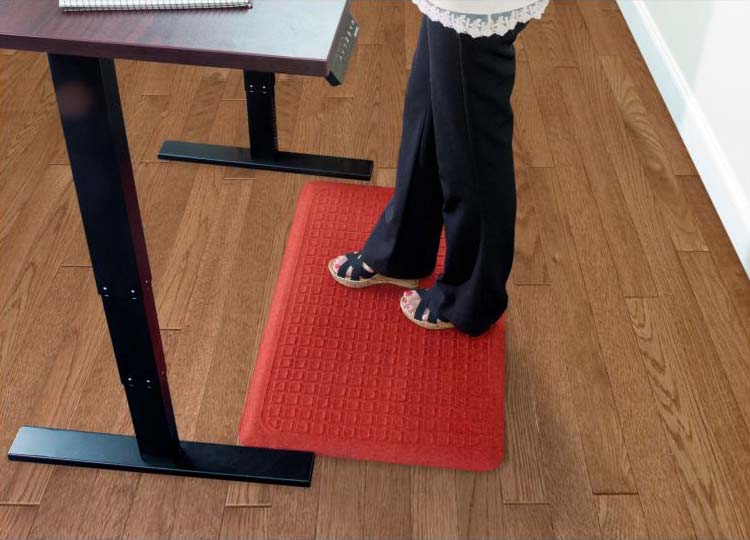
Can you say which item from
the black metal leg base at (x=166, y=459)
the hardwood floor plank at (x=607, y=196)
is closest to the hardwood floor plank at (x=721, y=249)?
the hardwood floor plank at (x=607, y=196)

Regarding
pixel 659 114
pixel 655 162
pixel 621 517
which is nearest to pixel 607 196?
pixel 655 162

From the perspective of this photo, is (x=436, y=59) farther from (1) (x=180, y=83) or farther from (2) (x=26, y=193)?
(1) (x=180, y=83)

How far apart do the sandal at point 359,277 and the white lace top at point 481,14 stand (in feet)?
2.25

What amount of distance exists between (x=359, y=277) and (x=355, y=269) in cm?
2

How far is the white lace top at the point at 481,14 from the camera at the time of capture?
1.25m

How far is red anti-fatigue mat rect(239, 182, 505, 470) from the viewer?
5.16 ft

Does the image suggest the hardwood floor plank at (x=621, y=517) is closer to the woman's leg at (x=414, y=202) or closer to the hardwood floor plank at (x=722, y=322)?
the hardwood floor plank at (x=722, y=322)

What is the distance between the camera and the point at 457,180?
1479 millimetres

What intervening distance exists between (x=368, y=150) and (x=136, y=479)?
45.1 inches

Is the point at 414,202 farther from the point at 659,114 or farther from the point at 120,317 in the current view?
the point at 659,114

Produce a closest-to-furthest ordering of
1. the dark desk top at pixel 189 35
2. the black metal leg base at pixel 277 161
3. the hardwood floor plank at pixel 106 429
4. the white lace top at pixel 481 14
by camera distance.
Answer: the dark desk top at pixel 189 35 < the white lace top at pixel 481 14 < the hardwood floor plank at pixel 106 429 < the black metal leg base at pixel 277 161

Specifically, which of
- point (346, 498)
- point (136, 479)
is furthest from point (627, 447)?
point (136, 479)

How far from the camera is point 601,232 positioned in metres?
2.08

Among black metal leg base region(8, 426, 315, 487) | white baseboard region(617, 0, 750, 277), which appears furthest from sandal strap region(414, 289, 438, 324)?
white baseboard region(617, 0, 750, 277)
